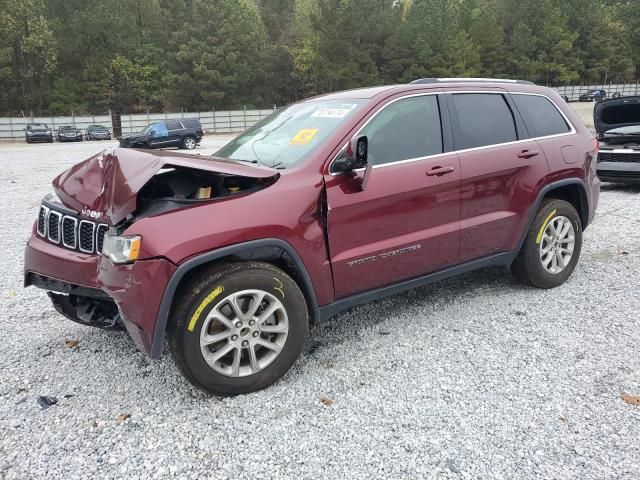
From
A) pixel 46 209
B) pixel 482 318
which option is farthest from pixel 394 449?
pixel 46 209

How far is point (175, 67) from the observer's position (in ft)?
168

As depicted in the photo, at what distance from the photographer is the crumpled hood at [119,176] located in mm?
2801

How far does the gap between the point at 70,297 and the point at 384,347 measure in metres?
2.16

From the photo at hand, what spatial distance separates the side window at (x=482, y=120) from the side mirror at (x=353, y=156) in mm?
1025

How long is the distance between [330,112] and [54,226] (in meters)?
2.04

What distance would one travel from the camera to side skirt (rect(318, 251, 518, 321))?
3.31m

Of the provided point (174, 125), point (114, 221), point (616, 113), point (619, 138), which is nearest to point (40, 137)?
point (174, 125)

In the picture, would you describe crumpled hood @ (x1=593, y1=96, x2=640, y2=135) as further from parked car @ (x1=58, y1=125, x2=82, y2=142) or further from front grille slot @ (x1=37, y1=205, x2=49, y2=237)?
parked car @ (x1=58, y1=125, x2=82, y2=142)

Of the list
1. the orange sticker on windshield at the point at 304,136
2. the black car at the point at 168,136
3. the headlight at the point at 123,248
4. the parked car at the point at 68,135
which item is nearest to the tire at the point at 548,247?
the orange sticker on windshield at the point at 304,136

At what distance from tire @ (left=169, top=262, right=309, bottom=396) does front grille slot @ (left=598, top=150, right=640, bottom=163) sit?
8139 millimetres

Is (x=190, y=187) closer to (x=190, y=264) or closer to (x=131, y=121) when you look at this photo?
(x=190, y=264)

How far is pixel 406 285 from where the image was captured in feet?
12.0

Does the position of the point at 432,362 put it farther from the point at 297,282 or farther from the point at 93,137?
the point at 93,137

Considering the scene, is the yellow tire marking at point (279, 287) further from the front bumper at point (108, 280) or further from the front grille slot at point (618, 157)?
the front grille slot at point (618, 157)
